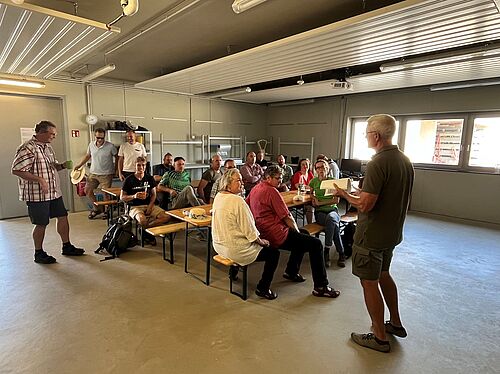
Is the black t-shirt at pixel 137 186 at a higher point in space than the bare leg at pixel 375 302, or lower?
higher

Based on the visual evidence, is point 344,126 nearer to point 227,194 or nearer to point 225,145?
point 225,145

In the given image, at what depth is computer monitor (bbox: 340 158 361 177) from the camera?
702cm

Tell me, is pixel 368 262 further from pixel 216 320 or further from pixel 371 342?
pixel 216 320

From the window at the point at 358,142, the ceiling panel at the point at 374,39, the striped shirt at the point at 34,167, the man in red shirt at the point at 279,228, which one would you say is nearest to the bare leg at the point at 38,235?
the striped shirt at the point at 34,167

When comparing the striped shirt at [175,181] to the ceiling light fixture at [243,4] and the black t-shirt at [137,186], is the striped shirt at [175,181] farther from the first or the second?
the ceiling light fixture at [243,4]

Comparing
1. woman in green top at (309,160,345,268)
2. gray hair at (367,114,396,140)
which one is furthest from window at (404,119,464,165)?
gray hair at (367,114,396,140)

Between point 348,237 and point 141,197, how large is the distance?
2789 millimetres

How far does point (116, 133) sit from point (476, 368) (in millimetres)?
6502

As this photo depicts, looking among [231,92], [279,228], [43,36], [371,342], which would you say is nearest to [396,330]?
[371,342]

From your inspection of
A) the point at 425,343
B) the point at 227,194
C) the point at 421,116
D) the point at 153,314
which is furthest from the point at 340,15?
the point at 421,116

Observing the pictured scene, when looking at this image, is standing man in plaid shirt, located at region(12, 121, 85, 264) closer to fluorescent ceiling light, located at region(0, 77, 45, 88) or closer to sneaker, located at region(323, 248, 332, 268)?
fluorescent ceiling light, located at region(0, 77, 45, 88)

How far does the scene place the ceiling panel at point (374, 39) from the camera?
8.02 feet

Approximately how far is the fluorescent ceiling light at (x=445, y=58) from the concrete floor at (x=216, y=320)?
2515mm

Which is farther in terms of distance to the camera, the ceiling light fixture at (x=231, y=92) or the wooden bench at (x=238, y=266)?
the ceiling light fixture at (x=231, y=92)
